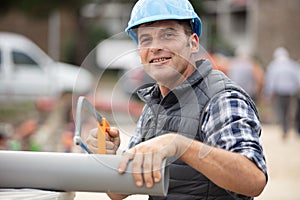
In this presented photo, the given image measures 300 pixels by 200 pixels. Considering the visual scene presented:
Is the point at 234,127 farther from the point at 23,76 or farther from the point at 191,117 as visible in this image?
the point at 23,76

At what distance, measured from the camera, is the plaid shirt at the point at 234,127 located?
1883mm

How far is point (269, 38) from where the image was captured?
39.9 metres

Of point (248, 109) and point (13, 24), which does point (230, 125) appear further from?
point (13, 24)

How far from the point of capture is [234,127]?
1.92 metres

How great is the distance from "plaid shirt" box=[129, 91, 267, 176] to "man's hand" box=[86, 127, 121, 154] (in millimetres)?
275

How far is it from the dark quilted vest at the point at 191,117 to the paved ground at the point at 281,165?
494 centimetres

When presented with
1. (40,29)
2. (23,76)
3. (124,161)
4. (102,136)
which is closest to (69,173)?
(124,161)

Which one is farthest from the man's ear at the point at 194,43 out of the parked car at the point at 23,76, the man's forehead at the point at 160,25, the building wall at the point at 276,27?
the building wall at the point at 276,27

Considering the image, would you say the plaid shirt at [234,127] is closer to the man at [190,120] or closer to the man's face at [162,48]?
the man at [190,120]

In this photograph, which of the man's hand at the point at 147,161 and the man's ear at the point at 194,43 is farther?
the man's ear at the point at 194,43

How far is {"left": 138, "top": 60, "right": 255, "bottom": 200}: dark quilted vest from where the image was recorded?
6.56 feet

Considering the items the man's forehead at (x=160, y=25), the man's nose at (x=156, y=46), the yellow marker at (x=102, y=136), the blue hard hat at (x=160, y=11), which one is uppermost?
the blue hard hat at (x=160, y=11)

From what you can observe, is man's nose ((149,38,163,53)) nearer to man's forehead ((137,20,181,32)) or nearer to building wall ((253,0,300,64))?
man's forehead ((137,20,181,32))

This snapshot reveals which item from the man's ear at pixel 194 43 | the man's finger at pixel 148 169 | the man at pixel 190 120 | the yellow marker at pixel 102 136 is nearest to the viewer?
the man's finger at pixel 148 169
